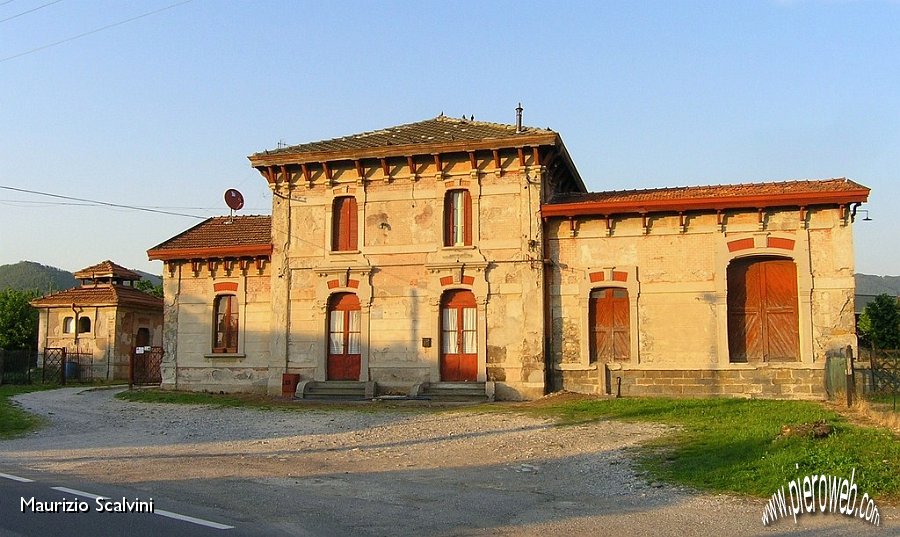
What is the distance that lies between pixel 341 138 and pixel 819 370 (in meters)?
15.0

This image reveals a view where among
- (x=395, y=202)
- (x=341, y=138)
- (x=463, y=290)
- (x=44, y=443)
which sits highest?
(x=341, y=138)

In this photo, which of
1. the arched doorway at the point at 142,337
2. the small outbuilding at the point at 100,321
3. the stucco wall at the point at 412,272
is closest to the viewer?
the stucco wall at the point at 412,272

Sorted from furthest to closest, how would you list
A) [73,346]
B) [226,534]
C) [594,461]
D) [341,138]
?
[73,346]
[341,138]
[594,461]
[226,534]

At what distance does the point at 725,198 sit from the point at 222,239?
622 inches

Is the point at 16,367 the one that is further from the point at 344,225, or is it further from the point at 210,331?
the point at 344,225

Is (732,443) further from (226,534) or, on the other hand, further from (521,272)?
(521,272)

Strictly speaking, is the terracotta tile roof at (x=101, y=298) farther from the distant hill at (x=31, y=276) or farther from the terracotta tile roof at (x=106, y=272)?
the distant hill at (x=31, y=276)

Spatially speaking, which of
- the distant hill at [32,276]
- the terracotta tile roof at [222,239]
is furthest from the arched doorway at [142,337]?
the distant hill at [32,276]

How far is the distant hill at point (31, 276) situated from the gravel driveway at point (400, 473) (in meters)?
139

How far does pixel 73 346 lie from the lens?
38.6m

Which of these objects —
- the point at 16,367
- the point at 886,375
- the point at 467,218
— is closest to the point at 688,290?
the point at 886,375

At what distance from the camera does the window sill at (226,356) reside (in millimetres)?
24344

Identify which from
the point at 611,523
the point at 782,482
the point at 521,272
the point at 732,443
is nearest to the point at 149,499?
the point at 611,523

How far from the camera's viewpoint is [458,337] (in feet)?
72.9
